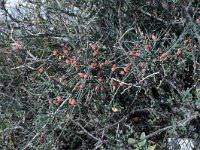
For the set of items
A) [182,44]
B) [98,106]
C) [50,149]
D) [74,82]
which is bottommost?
[50,149]

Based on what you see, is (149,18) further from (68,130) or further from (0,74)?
(0,74)

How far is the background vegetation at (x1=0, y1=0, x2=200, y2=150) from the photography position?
2967 millimetres

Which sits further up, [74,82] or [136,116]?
[74,82]

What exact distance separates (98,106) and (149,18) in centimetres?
89

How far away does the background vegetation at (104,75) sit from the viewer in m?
2.97

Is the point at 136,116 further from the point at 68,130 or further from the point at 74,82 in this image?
the point at 74,82

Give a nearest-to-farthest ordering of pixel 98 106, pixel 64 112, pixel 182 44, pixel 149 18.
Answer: pixel 182 44 < pixel 64 112 < pixel 98 106 < pixel 149 18

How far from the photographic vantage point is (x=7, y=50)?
381 centimetres

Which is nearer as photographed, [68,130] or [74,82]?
[74,82]

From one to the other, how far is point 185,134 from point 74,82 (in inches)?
37.2

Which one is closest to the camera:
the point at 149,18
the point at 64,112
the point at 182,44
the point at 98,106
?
the point at 182,44

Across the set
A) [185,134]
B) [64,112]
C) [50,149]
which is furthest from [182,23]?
[50,149]

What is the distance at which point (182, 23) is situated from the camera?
10.6ft

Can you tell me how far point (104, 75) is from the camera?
10.1 feet
